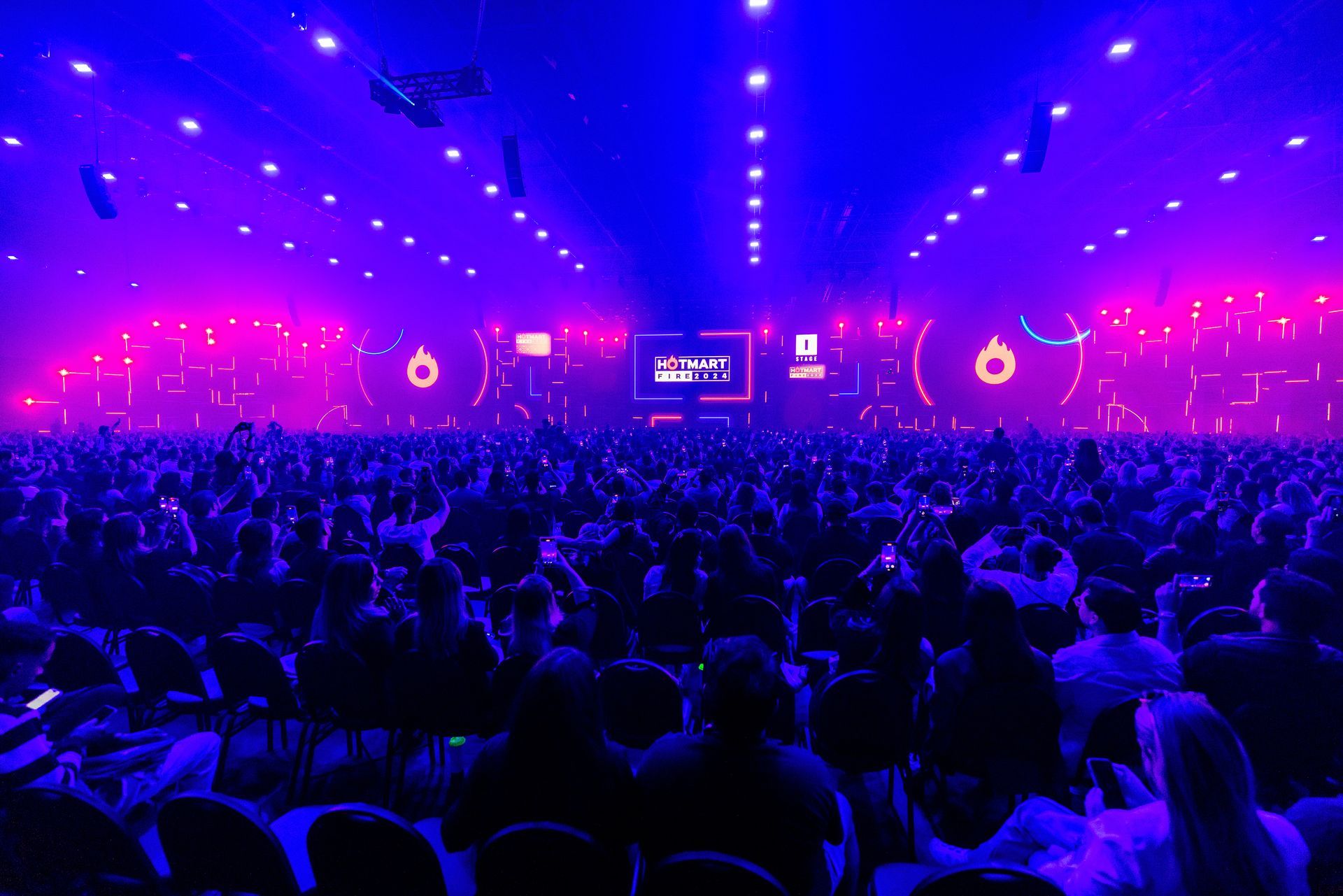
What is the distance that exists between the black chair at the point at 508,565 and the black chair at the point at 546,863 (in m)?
4.21

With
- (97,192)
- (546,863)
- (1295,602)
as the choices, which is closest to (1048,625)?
(1295,602)

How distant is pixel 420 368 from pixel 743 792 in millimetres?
28643

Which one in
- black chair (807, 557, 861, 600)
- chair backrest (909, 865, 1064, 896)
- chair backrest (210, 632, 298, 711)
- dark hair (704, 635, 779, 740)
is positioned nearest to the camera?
chair backrest (909, 865, 1064, 896)

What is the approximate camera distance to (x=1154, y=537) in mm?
7672

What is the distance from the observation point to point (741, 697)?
6.62 feet

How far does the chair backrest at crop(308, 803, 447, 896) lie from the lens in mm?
1809

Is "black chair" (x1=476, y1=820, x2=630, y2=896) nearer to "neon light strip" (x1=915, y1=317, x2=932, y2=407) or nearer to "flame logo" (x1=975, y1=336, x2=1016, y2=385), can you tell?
"neon light strip" (x1=915, y1=317, x2=932, y2=407)

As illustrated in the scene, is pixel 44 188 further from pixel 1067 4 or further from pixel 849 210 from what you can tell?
pixel 1067 4

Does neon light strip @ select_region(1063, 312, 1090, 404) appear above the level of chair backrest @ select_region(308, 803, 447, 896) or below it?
above

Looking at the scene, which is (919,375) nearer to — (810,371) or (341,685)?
(810,371)

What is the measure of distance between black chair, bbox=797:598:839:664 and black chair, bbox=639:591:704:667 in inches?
30.8

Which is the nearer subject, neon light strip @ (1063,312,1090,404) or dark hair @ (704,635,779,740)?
dark hair @ (704,635,779,740)

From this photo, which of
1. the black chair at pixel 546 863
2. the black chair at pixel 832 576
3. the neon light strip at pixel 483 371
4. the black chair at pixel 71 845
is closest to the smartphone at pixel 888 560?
the black chair at pixel 832 576

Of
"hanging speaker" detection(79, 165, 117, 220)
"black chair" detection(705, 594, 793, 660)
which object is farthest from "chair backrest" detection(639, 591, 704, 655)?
"hanging speaker" detection(79, 165, 117, 220)
